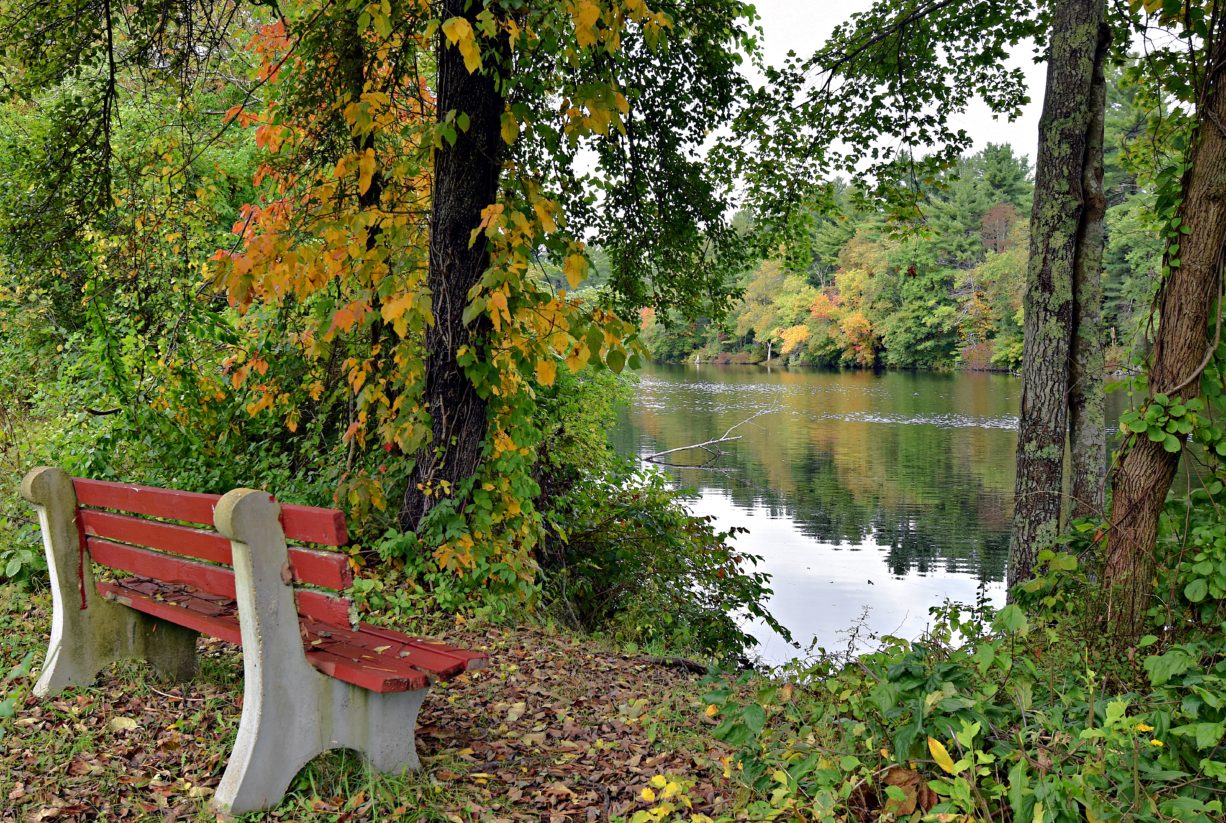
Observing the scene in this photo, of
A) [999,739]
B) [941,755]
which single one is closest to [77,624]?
[941,755]

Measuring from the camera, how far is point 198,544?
2867 millimetres

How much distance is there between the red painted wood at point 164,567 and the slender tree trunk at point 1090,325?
5326 mm

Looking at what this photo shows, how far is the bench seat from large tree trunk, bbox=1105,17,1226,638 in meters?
2.76

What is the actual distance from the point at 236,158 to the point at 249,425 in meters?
7.66

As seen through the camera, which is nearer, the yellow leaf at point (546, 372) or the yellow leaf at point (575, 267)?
the yellow leaf at point (575, 267)

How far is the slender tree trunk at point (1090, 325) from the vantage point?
19.1ft

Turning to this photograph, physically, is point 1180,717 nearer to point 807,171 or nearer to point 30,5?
point 30,5

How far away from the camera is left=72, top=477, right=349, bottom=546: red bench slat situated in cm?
241

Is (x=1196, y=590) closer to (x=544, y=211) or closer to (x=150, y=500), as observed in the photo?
(x=544, y=211)

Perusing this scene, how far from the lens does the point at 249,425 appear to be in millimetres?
6914

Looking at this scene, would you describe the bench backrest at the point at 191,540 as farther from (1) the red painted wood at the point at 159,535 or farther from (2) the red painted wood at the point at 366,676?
(2) the red painted wood at the point at 366,676

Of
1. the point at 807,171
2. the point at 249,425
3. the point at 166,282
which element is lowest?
the point at 249,425

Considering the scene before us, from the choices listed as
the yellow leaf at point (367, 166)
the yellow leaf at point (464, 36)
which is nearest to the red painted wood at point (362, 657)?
the yellow leaf at point (464, 36)

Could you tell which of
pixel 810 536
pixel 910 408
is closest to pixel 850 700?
pixel 810 536
